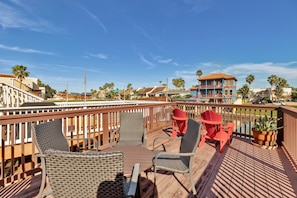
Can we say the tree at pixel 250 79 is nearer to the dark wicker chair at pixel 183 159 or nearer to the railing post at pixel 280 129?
the railing post at pixel 280 129

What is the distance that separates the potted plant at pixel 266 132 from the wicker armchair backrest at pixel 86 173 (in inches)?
168

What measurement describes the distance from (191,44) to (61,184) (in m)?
21.9

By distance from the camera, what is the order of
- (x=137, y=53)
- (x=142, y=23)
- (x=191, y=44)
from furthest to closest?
(x=137, y=53), (x=191, y=44), (x=142, y=23)

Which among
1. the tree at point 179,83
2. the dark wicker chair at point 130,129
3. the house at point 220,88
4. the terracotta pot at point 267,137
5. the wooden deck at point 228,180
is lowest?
the wooden deck at point 228,180

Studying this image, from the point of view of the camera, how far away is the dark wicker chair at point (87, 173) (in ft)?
3.18

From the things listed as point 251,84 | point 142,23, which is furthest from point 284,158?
point 251,84

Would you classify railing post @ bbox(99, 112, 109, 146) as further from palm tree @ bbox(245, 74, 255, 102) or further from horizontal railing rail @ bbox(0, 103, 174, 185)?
palm tree @ bbox(245, 74, 255, 102)

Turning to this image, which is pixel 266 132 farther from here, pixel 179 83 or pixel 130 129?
pixel 179 83

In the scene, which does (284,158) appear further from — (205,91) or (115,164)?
(205,91)

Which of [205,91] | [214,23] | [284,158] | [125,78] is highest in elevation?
[214,23]

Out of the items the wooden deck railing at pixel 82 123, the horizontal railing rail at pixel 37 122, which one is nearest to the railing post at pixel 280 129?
the wooden deck railing at pixel 82 123

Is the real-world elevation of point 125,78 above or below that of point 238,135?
above

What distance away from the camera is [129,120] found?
3.29 m

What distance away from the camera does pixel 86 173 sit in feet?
3.32
